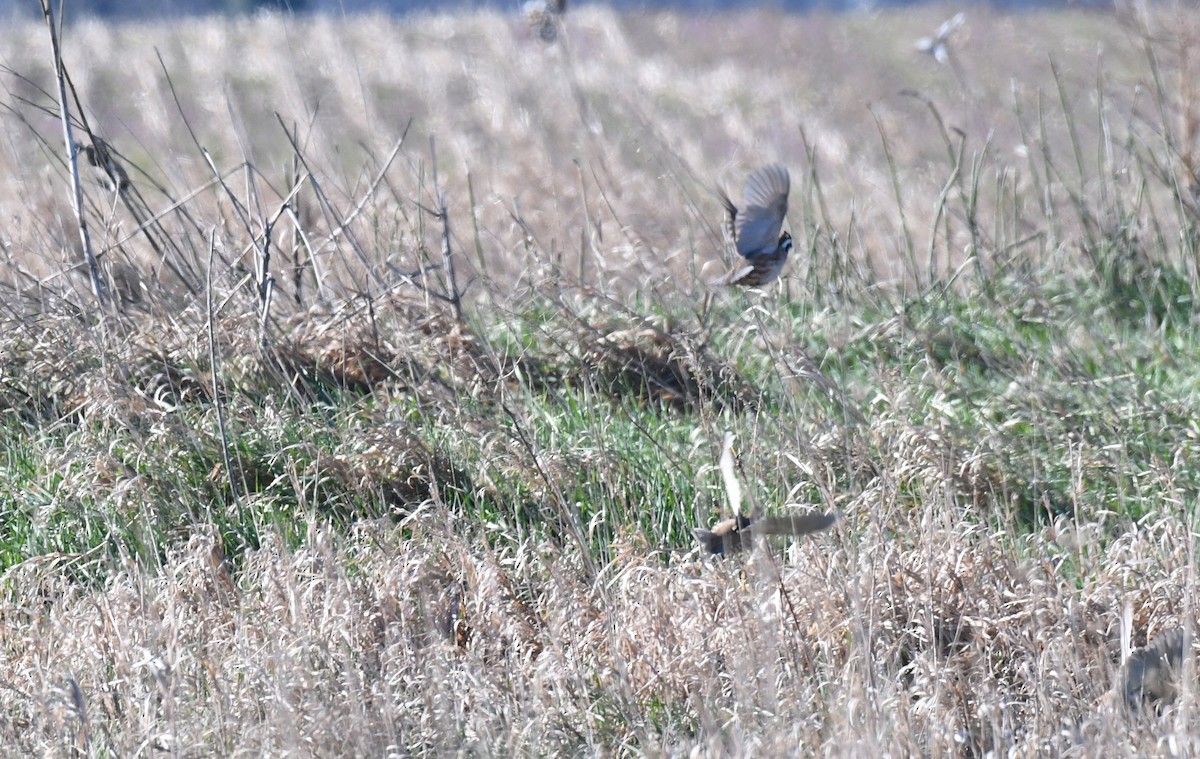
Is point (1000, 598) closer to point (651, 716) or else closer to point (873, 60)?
point (651, 716)

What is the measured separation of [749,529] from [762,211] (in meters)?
1.62

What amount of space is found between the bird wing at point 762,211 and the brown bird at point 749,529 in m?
1.37

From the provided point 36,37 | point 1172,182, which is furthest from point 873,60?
point 1172,182

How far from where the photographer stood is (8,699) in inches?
121

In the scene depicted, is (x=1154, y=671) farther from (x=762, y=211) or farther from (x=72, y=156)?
(x=72, y=156)

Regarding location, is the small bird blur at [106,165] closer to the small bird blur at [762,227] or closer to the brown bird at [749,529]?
the small bird blur at [762,227]

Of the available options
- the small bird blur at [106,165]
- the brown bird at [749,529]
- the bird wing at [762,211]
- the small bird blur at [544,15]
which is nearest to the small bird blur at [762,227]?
the bird wing at [762,211]

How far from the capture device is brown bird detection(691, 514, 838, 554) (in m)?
3.00

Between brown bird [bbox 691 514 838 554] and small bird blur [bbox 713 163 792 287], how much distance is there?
1264 millimetres

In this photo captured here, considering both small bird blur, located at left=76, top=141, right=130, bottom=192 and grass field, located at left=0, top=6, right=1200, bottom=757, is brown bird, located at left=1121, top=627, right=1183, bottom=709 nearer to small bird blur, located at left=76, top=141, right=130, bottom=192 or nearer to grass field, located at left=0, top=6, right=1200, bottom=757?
grass field, located at left=0, top=6, right=1200, bottom=757

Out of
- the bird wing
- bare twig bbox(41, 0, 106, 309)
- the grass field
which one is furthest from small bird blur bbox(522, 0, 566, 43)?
bare twig bbox(41, 0, 106, 309)

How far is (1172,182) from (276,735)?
467 centimetres

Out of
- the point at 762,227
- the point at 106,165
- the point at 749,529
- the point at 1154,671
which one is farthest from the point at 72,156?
the point at 1154,671

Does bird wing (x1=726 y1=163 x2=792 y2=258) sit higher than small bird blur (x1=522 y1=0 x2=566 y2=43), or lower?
lower
